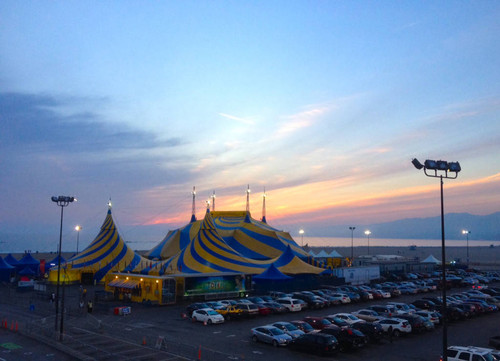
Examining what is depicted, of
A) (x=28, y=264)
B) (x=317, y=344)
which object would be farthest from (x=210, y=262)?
(x=28, y=264)

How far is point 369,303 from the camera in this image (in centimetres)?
3544

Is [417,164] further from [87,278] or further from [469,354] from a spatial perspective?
[87,278]

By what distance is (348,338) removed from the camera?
1989cm

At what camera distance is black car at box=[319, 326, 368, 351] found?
19844 mm

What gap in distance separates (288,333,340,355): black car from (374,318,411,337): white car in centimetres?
490

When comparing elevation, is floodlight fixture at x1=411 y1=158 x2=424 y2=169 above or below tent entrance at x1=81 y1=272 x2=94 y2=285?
above

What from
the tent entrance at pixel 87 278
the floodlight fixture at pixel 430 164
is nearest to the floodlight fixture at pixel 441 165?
the floodlight fixture at pixel 430 164

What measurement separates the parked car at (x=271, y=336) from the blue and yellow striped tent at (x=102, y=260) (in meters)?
26.7

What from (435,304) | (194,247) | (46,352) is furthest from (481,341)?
(194,247)

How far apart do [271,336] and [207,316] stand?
654 centimetres

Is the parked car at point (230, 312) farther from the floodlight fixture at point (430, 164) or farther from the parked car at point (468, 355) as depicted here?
the floodlight fixture at point (430, 164)

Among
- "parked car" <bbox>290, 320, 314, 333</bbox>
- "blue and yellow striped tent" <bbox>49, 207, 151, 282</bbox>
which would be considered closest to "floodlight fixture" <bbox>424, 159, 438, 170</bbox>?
"parked car" <bbox>290, 320, 314, 333</bbox>

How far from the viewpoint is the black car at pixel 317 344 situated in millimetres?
19016

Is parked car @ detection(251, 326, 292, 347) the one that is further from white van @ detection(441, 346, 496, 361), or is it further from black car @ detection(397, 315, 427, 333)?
black car @ detection(397, 315, 427, 333)
